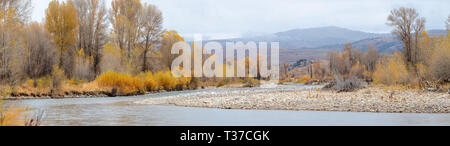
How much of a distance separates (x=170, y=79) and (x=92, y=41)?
27.8ft

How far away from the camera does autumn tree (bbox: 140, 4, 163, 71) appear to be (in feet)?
131

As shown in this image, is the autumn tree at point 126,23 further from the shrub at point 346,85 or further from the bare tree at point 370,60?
the bare tree at point 370,60

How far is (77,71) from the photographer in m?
33.5

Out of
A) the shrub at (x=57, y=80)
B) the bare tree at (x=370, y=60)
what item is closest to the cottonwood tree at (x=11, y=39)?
the shrub at (x=57, y=80)

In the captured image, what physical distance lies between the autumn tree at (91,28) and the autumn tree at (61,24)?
225 cm

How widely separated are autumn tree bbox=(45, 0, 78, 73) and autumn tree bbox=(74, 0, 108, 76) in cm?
225

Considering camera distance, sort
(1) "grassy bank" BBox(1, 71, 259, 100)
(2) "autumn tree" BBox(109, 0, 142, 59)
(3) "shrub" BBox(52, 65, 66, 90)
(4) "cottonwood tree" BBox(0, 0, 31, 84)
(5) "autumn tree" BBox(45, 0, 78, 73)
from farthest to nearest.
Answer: (2) "autumn tree" BBox(109, 0, 142, 59) → (5) "autumn tree" BBox(45, 0, 78, 73) → (3) "shrub" BBox(52, 65, 66, 90) → (1) "grassy bank" BBox(1, 71, 259, 100) → (4) "cottonwood tree" BBox(0, 0, 31, 84)

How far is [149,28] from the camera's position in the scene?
40.2 m

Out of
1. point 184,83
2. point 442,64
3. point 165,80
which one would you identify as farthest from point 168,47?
point 442,64

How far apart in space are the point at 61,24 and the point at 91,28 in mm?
3656

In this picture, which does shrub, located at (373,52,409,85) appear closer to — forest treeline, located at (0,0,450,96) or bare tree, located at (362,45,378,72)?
forest treeline, located at (0,0,450,96)

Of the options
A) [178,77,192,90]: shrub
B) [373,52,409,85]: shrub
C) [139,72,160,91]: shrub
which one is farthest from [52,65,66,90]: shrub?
[373,52,409,85]: shrub
